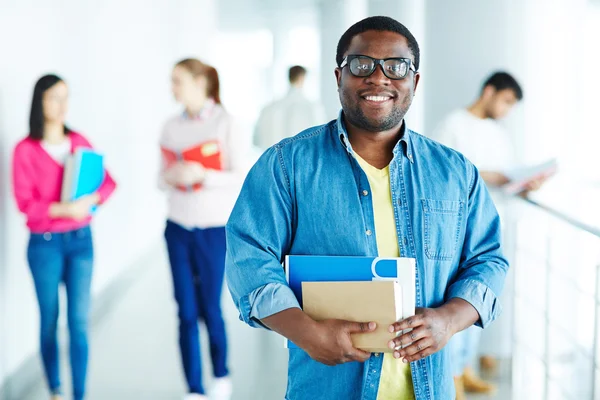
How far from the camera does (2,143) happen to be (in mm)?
3549

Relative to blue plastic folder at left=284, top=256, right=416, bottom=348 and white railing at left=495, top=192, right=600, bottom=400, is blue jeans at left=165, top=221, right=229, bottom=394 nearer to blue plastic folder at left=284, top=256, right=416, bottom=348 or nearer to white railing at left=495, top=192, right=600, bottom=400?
white railing at left=495, top=192, right=600, bottom=400

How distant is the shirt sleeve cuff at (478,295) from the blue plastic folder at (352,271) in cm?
14

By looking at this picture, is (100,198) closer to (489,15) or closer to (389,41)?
(389,41)

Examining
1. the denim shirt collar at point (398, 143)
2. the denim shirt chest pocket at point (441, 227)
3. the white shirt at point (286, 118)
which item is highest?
the denim shirt collar at point (398, 143)

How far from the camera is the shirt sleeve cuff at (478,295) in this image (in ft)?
5.14

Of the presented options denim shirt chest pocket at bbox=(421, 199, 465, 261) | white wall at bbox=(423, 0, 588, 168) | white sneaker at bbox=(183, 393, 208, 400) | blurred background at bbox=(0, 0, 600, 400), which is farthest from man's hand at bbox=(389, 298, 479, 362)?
white wall at bbox=(423, 0, 588, 168)

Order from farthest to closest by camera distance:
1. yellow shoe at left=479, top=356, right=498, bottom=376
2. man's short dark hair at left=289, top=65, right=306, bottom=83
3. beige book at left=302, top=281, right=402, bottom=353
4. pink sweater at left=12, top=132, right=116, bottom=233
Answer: man's short dark hair at left=289, top=65, right=306, bottom=83
yellow shoe at left=479, top=356, right=498, bottom=376
pink sweater at left=12, top=132, right=116, bottom=233
beige book at left=302, top=281, right=402, bottom=353

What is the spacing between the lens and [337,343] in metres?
1.44

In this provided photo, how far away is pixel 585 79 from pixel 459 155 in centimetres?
303

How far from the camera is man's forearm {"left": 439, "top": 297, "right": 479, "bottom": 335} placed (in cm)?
153

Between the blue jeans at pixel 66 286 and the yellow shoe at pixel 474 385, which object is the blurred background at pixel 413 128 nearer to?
the yellow shoe at pixel 474 385

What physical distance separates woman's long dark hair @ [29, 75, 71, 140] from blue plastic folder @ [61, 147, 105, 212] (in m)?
0.19

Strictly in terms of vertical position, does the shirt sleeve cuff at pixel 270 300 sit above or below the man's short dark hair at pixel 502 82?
below

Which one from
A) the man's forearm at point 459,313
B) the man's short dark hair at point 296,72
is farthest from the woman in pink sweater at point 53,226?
the man's short dark hair at point 296,72
